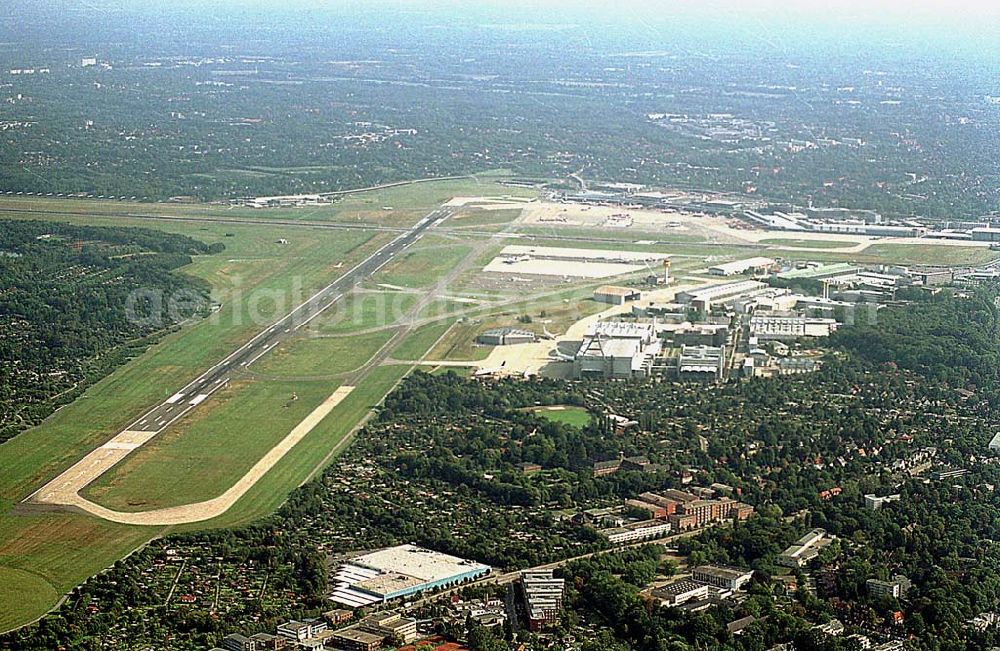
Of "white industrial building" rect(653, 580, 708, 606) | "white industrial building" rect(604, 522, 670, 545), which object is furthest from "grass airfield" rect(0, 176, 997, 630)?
"white industrial building" rect(653, 580, 708, 606)

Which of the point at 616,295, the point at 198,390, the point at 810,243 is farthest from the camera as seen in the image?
the point at 810,243

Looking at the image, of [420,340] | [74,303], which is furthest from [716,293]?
[74,303]

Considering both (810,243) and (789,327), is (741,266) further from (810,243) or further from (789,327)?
(789,327)

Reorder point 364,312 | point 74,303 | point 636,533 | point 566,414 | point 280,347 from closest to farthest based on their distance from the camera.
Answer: point 636,533 → point 566,414 → point 280,347 → point 74,303 → point 364,312

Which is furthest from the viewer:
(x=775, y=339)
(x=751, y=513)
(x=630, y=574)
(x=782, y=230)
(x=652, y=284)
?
(x=782, y=230)

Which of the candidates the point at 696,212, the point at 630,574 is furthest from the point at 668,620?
the point at 696,212

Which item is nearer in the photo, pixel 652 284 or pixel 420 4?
pixel 652 284

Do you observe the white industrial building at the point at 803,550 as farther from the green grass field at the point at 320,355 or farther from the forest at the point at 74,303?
the forest at the point at 74,303

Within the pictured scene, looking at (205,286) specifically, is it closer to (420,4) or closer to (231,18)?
(231,18)
